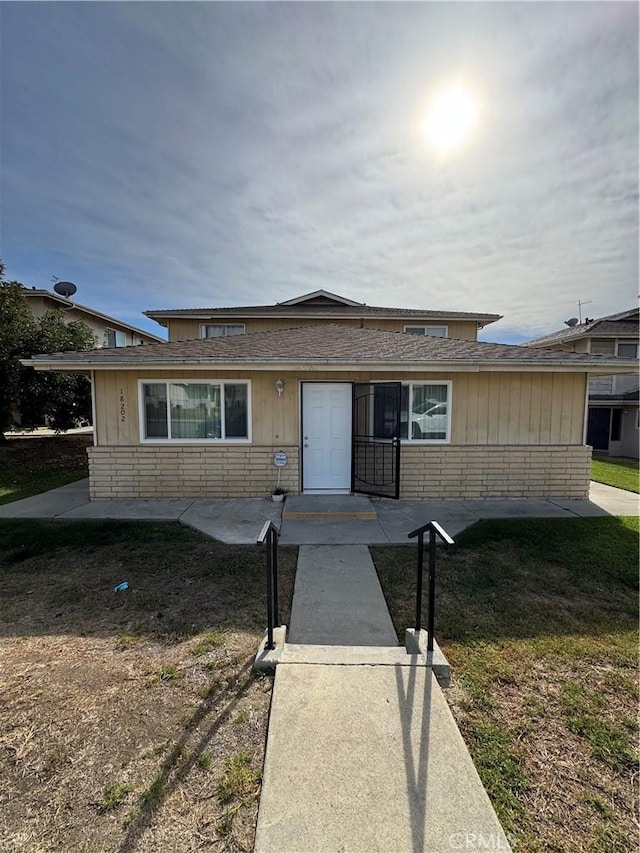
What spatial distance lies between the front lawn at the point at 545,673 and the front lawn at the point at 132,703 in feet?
4.43

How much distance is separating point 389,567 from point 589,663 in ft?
6.89

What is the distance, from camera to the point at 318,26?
6.09 meters

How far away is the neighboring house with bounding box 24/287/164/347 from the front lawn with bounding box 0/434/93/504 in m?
5.44

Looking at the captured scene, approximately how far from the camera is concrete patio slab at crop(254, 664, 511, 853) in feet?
5.59

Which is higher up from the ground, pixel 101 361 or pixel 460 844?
pixel 101 361

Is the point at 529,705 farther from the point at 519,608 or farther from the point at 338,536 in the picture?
the point at 338,536

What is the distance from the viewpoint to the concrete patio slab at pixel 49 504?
22.5 feet

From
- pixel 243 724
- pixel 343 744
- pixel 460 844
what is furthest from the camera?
pixel 243 724

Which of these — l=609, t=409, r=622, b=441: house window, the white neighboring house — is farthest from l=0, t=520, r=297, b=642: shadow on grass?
l=609, t=409, r=622, b=441: house window

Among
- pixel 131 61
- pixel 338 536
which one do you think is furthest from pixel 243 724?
pixel 131 61

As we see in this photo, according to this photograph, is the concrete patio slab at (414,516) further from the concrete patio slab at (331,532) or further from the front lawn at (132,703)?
the front lawn at (132,703)

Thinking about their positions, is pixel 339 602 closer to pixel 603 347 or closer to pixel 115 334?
pixel 603 347

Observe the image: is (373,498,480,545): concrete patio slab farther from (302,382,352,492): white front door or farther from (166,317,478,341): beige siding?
(166,317,478,341): beige siding

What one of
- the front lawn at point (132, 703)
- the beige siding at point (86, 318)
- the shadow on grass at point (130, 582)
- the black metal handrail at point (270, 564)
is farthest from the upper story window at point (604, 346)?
the beige siding at point (86, 318)
